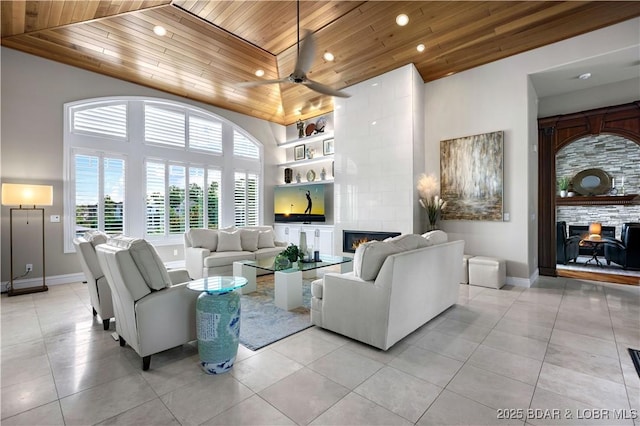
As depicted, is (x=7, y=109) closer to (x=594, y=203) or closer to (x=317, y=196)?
(x=317, y=196)

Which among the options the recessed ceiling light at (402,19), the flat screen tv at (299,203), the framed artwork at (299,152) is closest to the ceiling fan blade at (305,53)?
the recessed ceiling light at (402,19)

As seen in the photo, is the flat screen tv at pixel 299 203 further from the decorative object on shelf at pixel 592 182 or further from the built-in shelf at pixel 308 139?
the decorative object on shelf at pixel 592 182

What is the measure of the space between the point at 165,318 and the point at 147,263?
47 cm

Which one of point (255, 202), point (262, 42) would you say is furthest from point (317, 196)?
point (262, 42)

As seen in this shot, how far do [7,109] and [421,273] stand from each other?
652 centimetres

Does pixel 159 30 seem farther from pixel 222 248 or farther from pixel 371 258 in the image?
pixel 371 258

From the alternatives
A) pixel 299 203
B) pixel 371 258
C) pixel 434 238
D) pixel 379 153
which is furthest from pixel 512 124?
pixel 299 203

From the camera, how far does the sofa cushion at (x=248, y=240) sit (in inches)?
230

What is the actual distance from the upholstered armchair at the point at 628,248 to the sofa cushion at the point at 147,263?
817 centimetres

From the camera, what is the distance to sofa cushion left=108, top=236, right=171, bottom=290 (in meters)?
2.24

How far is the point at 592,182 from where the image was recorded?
682 centimetres

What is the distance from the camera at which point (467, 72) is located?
526 centimetres

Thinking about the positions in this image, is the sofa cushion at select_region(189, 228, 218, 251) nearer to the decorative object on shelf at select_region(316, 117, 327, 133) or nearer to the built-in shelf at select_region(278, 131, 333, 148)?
the built-in shelf at select_region(278, 131, 333, 148)

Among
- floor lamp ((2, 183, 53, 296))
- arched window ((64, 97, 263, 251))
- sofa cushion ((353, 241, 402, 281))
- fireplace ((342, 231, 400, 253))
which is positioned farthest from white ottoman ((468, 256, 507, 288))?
floor lamp ((2, 183, 53, 296))
